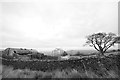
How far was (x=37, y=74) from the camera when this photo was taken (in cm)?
610

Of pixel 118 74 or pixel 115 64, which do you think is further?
pixel 115 64

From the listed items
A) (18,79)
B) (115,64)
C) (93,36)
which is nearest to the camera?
(18,79)

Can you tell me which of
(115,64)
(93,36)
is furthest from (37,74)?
(93,36)

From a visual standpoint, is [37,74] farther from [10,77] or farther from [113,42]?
[113,42]

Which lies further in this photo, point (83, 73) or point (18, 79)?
point (83, 73)

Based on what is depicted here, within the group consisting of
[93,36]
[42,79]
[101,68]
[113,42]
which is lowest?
[42,79]

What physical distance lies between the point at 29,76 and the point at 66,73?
101 inches

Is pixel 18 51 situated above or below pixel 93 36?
below

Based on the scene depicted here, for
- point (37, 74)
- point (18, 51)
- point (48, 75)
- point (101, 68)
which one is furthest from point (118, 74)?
point (18, 51)

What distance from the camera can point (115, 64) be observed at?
699 cm

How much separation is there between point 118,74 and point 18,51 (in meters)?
15.4

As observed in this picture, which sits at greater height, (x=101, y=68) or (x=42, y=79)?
(x=101, y=68)

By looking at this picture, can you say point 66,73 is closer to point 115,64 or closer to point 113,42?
point 115,64

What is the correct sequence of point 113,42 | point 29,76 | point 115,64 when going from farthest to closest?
1. point 113,42
2. point 115,64
3. point 29,76
